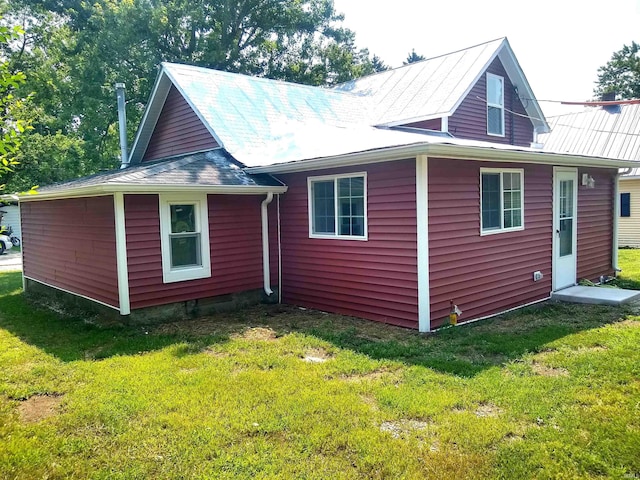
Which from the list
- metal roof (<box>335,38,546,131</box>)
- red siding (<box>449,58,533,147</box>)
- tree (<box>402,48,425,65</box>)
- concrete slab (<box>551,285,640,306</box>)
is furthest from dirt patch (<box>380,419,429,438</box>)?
tree (<box>402,48,425,65</box>)

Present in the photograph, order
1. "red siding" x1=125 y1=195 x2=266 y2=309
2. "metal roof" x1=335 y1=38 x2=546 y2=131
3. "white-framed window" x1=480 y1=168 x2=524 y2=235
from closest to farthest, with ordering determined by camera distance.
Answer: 1. "red siding" x1=125 y1=195 x2=266 y2=309
2. "white-framed window" x1=480 y1=168 x2=524 y2=235
3. "metal roof" x1=335 y1=38 x2=546 y2=131

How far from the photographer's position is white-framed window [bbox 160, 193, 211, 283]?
26.5 ft

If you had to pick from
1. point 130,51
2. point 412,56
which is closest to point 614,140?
point 130,51

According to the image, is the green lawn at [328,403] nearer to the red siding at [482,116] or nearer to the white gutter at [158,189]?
the white gutter at [158,189]

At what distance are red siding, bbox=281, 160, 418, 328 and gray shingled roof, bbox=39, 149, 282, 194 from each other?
2.78 feet

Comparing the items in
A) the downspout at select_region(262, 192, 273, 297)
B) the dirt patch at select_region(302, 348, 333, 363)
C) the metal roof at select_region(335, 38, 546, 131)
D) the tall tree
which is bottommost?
the dirt patch at select_region(302, 348, 333, 363)

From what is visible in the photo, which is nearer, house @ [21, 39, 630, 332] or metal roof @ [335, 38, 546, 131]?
house @ [21, 39, 630, 332]

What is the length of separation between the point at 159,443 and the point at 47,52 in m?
27.0

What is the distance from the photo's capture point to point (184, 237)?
27.4 ft

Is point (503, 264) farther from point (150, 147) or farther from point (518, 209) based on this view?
point (150, 147)

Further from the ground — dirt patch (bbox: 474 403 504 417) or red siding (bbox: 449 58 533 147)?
red siding (bbox: 449 58 533 147)

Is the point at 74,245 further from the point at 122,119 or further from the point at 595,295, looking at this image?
the point at 595,295

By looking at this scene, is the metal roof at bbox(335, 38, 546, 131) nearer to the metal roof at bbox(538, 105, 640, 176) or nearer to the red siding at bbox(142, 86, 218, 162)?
the metal roof at bbox(538, 105, 640, 176)

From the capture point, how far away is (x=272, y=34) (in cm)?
2578
